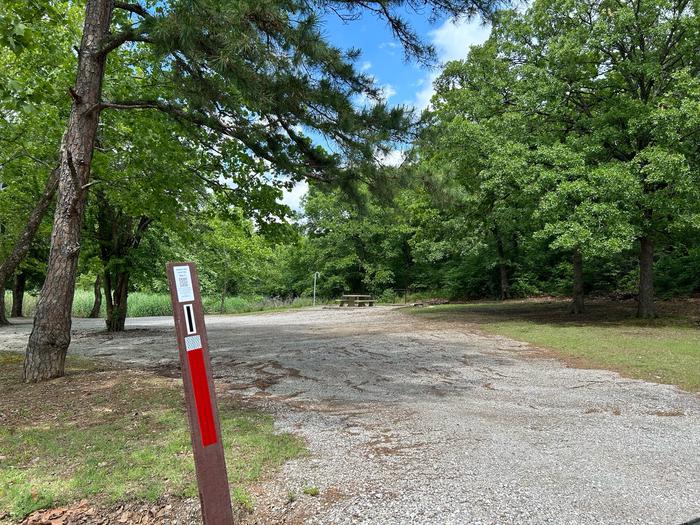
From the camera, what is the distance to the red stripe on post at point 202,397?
2.20 m

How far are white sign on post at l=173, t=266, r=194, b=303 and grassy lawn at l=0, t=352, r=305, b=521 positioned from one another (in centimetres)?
134

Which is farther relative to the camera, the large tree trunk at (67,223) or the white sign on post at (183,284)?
the large tree trunk at (67,223)

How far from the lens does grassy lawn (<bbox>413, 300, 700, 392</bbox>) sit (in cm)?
754

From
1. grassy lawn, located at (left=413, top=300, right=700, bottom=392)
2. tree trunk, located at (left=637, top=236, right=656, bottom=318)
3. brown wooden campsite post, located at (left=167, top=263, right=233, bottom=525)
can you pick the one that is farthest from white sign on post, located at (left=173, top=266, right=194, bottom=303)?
tree trunk, located at (left=637, top=236, right=656, bottom=318)

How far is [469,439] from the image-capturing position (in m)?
3.96

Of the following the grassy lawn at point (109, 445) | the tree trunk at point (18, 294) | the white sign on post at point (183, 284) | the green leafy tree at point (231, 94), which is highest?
the green leafy tree at point (231, 94)

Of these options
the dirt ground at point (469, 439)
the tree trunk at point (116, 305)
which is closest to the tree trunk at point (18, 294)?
the tree trunk at point (116, 305)

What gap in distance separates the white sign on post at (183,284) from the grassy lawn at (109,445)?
134 centimetres

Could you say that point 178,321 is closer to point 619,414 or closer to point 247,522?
point 247,522

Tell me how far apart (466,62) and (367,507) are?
672 inches

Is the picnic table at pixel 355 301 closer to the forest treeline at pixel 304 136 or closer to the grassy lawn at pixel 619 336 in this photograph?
the forest treeline at pixel 304 136

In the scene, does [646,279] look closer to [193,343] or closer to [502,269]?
[502,269]

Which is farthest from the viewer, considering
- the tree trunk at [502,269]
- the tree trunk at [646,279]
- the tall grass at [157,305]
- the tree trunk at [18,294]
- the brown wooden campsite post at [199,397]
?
the tall grass at [157,305]

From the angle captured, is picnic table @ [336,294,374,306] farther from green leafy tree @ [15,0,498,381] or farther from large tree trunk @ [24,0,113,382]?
large tree trunk @ [24,0,113,382]
